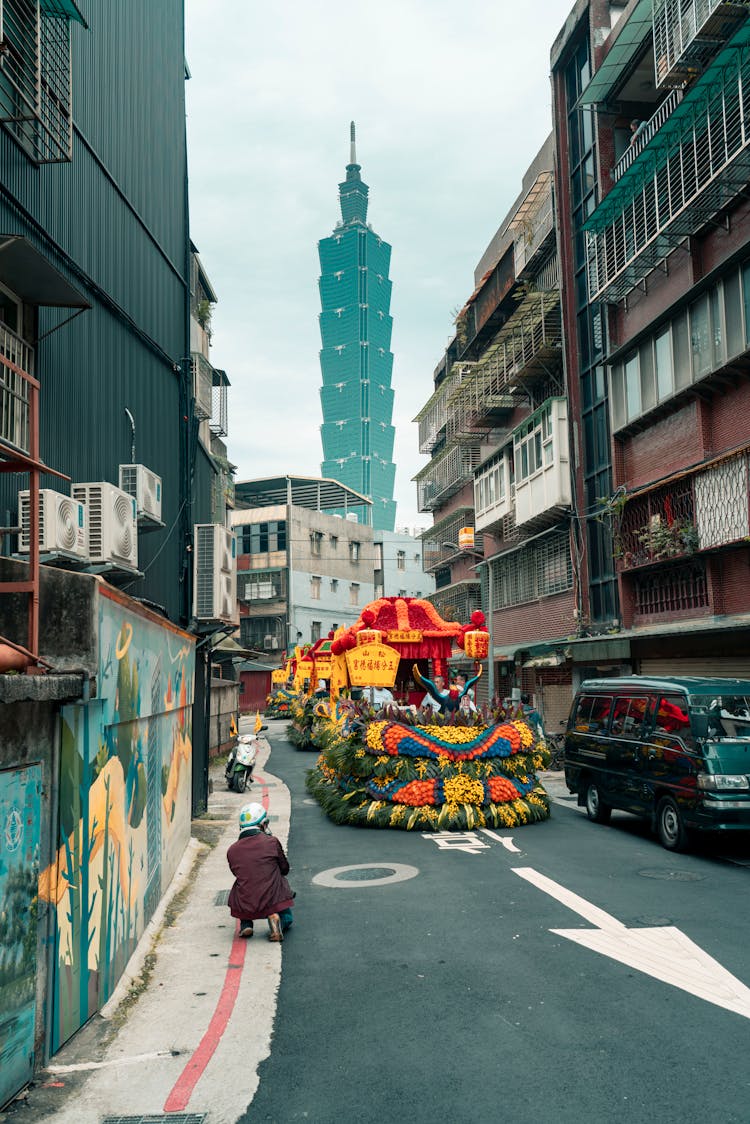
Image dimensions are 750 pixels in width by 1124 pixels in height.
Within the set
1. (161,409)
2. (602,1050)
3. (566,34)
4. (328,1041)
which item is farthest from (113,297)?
(566,34)

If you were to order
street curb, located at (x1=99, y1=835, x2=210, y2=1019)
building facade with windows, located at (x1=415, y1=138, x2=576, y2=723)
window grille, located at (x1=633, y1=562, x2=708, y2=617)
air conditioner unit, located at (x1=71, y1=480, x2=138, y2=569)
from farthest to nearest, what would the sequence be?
building facade with windows, located at (x1=415, y1=138, x2=576, y2=723) < window grille, located at (x1=633, y1=562, x2=708, y2=617) < air conditioner unit, located at (x1=71, y1=480, x2=138, y2=569) < street curb, located at (x1=99, y1=835, x2=210, y2=1019)

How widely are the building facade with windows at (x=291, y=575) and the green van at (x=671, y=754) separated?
51797 mm

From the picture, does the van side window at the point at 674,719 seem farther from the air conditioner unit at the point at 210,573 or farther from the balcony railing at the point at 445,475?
the balcony railing at the point at 445,475

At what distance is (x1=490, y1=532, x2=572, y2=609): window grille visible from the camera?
30.2 metres

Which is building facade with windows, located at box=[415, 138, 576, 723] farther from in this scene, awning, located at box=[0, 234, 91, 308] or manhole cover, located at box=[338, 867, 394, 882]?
awning, located at box=[0, 234, 91, 308]

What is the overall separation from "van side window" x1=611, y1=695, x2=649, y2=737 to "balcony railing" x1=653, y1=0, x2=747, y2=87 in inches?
558

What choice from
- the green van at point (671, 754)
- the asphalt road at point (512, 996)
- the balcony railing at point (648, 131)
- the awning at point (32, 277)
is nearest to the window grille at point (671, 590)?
the green van at point (671, 754)

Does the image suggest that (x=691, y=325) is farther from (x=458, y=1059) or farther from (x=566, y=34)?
(x=458, y=1059)

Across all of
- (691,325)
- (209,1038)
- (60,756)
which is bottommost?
(209,1038)

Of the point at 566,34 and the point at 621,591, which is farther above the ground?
the point at 566,34

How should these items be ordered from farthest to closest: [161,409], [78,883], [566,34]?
1. [566,34]
2. [161,409]
3. [78,883]

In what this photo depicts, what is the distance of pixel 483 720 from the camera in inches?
623

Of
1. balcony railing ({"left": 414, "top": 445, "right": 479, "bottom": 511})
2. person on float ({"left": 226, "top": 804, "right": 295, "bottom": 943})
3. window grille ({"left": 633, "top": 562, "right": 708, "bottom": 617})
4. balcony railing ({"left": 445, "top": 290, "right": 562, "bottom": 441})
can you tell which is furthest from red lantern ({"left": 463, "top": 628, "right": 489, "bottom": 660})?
balcony railing ({"left": 414, "top": 445, "right": 479, "bottom": 511})

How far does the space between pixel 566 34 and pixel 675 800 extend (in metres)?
26.1
